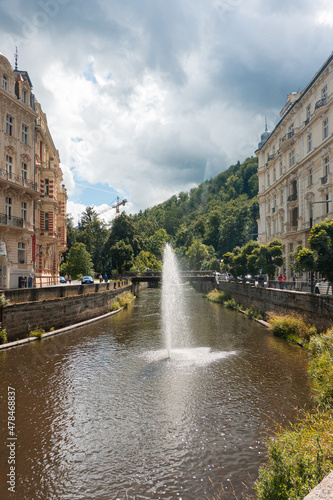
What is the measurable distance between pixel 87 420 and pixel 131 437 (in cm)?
163

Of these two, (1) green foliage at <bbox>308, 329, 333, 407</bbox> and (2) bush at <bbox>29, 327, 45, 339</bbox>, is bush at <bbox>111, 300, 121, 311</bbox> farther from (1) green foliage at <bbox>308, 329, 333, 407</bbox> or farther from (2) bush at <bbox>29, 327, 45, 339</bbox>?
(1) green foliage at <bbox>308, 329, 333, 407</bbox>

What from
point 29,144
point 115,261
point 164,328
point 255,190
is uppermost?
point 255,190

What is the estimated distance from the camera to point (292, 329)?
62.7 feet

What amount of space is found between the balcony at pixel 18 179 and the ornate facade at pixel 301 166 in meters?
25.8

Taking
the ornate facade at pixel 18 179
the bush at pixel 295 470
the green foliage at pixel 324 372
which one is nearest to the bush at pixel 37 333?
the ornate facade at pixel 18 179

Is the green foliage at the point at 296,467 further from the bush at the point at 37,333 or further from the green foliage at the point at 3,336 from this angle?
the bush at the point at 37,333

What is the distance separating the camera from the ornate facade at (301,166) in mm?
30922

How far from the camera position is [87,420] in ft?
30.0

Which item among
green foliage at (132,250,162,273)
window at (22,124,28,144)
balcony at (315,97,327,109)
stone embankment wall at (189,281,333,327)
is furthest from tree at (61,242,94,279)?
balcony at (315,97,327,109)

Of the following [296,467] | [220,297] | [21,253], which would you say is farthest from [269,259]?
[296,467]

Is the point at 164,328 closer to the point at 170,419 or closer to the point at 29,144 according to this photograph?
the point at 170,419

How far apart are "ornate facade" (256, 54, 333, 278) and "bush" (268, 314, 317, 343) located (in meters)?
10.9

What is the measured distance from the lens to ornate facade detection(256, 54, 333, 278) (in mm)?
30922

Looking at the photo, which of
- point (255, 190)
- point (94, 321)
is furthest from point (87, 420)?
point (255, 190)
